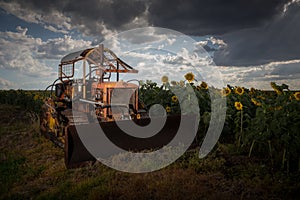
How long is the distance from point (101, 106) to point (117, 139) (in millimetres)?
1447

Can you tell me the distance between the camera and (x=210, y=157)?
4918mm

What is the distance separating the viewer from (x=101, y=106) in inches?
246

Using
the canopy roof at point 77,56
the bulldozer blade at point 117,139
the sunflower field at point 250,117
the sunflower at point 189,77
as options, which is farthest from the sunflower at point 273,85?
the canopy roof at point 77,56

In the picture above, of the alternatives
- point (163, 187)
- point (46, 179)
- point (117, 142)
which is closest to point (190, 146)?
point (117, 142)

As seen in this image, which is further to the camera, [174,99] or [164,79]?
[164,79]

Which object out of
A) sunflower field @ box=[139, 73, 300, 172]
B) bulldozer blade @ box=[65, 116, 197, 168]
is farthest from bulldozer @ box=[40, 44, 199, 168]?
sunflower field @ box=[139, 73, 300, 172]

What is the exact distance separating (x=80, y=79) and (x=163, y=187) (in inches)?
176

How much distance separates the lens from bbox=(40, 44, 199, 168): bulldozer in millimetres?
5387

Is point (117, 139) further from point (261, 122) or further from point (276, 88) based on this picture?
point (276, 88)

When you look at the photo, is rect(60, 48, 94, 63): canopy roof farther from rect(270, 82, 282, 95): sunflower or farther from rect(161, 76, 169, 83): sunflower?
rect(270, 82, 282, 95): sunflower

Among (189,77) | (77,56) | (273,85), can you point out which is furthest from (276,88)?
(77,56)

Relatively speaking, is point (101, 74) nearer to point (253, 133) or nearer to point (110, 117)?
point (110, 117)

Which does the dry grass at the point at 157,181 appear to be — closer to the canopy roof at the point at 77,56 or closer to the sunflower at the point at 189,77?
the sunflower at the point at 189,77

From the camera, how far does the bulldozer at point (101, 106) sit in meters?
5.39
